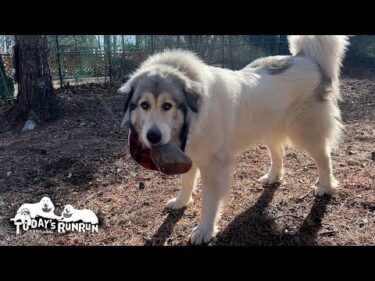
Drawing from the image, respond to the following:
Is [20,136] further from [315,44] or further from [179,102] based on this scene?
[315,44]

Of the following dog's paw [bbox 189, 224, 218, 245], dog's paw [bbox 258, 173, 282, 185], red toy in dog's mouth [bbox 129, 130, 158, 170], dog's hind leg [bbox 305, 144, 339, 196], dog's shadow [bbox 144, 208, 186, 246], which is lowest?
dog's shadow [bbox 144, 208, 186, 246]

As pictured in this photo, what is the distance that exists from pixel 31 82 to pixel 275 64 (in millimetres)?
4503

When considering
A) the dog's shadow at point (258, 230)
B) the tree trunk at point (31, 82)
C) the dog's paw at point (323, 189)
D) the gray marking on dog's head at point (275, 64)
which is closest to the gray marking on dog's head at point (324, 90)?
the gray marking on dog's head at point (275, 64)

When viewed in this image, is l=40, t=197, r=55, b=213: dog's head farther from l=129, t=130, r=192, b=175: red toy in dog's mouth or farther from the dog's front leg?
the dog's front leg

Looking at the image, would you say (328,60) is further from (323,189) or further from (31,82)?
(31,82)

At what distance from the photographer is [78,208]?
3.47 m

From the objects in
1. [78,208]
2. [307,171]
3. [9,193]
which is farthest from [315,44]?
[9,193]

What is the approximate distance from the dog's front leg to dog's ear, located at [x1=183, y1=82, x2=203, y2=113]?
0.52 meters

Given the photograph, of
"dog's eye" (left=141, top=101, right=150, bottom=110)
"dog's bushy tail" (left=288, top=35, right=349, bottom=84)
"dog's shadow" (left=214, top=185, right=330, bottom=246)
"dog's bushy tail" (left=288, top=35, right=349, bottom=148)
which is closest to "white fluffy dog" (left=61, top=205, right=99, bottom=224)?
"dog's shadow" (left=214, top=185, right=330, bottom=246)

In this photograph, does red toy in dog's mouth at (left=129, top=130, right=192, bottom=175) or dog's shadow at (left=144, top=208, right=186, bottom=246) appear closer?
red toy in dog's mouth at (left=129, top=130, right=192, bottom=175)

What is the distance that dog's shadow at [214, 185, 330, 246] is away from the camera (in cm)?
292

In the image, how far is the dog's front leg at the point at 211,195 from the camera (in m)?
2.91

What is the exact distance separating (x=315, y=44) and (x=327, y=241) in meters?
1.99

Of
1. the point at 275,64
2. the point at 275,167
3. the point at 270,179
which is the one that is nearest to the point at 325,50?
the point at 275,64
